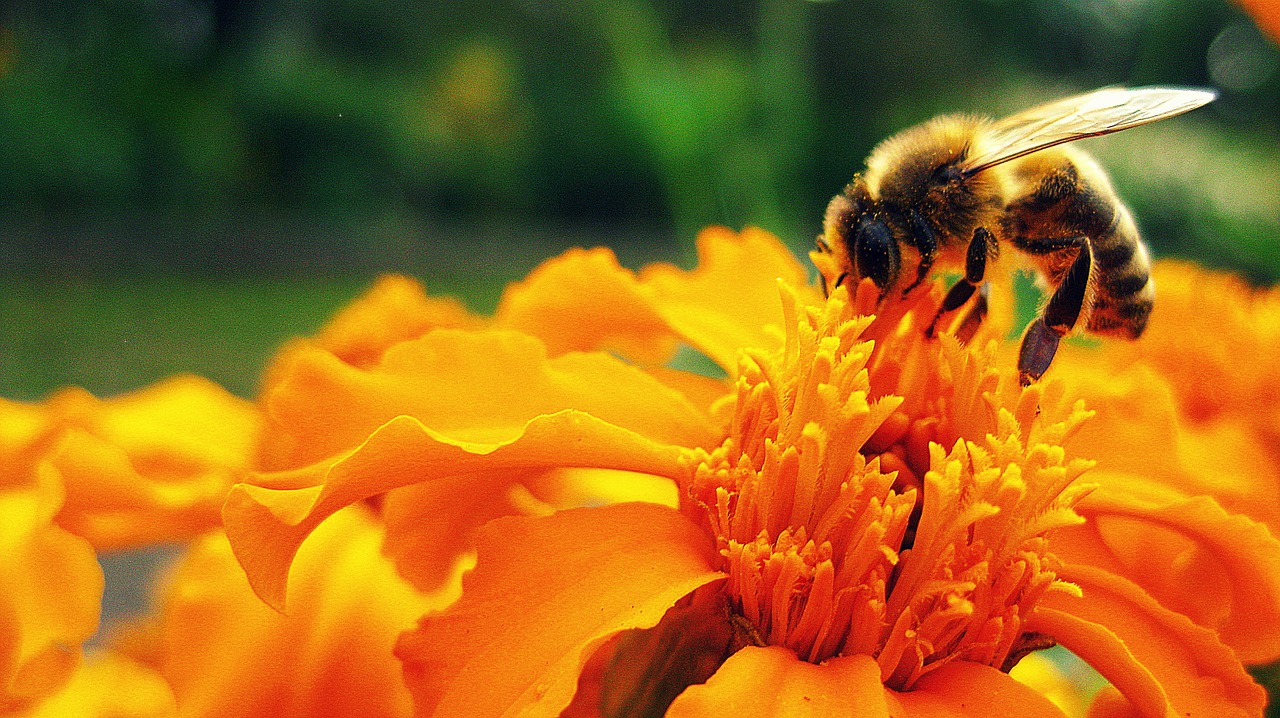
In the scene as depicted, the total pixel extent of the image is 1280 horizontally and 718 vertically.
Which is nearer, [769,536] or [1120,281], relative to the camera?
[769,536]

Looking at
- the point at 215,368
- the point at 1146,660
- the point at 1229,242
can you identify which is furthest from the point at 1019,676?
the point at 215,368

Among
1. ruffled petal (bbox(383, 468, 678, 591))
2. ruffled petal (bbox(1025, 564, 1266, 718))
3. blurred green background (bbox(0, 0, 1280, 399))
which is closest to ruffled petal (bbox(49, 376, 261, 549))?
ruffled petal (bbox(383, 468, 678, 591))

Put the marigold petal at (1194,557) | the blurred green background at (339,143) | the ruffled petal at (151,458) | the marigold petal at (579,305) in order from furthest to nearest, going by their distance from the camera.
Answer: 1. the blurred green background at (339,143)
2. the marigold petal at (579,305)
3. the ruffled petal at (151,458)
4. the marigold petal at (1194,557)

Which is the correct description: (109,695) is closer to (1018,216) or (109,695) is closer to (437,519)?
(437,519)

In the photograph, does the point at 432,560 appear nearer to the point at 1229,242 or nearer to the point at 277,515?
the point at 277,515

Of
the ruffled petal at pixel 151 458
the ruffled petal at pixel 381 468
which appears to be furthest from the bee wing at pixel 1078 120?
the ruffled petal at pixel 151 458

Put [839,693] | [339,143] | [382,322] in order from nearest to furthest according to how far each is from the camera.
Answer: [839,693] < [382,322] < [339,143]

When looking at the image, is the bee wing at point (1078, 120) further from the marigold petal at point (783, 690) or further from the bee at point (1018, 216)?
the marigold petal at point (783, 690)

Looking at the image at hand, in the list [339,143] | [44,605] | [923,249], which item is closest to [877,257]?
[923,249]
